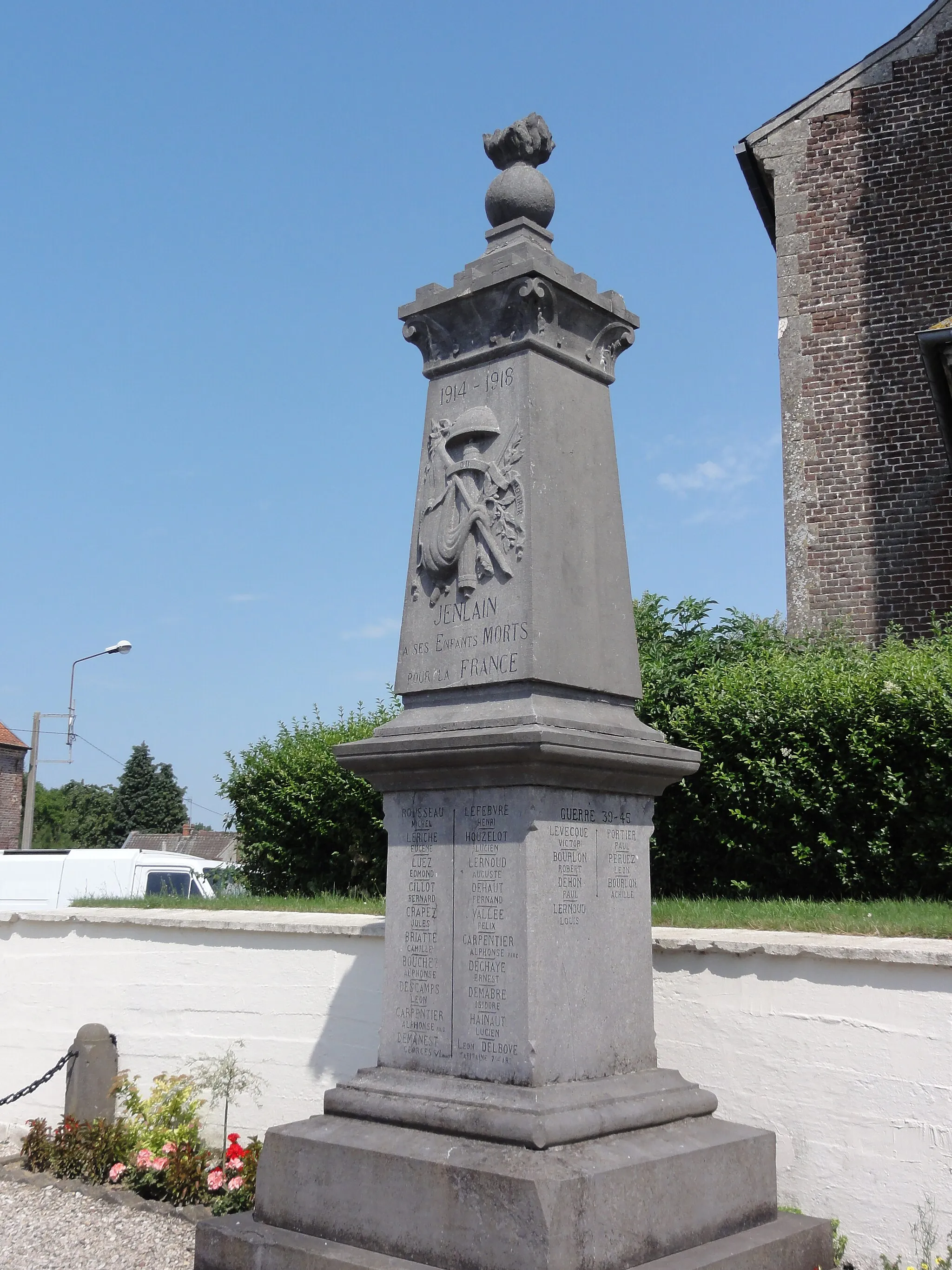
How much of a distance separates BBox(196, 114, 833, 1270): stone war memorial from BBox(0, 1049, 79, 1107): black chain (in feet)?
10.7

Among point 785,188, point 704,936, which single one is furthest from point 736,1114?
point 785,188

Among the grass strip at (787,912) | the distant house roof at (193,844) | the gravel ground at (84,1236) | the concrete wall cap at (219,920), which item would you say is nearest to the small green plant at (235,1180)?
the gravel ground at (84,1236)

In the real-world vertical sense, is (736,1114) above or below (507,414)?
below

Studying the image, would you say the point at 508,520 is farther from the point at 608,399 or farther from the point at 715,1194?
the point at 715,1194

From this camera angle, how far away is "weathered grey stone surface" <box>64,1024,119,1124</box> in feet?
25.6

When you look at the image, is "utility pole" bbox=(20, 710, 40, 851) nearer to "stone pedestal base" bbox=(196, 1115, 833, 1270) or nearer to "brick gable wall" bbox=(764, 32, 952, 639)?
"brick gable wall" bbox=(764, 32, 952, 639)

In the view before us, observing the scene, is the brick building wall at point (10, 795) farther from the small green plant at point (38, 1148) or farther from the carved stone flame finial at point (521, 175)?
the carved stone flame finial at point (521, 175)

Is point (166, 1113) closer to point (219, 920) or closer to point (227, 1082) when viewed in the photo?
point (227, 1082)

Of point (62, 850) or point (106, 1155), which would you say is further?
point (62, 850)

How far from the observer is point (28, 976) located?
28.5ft

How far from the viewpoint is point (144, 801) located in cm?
6359

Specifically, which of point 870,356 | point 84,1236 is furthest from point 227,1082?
point 870,356

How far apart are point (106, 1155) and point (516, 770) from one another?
4.41 meters

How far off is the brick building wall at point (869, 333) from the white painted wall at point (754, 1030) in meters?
8.34
